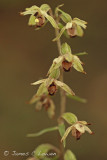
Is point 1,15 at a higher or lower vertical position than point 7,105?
higher

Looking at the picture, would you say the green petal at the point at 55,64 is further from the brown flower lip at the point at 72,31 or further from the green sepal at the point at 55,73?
the brown flower lip at the point at 72,31

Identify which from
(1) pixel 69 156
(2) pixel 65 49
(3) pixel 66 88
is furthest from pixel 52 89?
(1) pixel 69 156

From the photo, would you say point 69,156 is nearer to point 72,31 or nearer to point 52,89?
point 52,89

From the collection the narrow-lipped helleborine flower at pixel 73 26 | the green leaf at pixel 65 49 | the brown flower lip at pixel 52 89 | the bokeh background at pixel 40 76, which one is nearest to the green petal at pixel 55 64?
→ the green leaf at pixel 65 49

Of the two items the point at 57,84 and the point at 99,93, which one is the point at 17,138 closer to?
the point at 99,93

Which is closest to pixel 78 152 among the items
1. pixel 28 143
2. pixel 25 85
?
pixel 28 143

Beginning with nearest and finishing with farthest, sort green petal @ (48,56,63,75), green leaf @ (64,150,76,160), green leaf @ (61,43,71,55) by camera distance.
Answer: green petal @ (48,56,63,75), green leaf @ (61,43,71,55), green leaf @ (64,150,76,160)

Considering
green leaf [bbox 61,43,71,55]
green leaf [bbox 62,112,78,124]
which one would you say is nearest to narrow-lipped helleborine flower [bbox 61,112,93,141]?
green leaf [bbox 62,112,78,124]

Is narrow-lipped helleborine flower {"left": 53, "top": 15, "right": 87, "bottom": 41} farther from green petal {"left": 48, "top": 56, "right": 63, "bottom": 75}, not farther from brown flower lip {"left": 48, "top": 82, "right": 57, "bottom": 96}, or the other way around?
brown flower lip {"left": 48, "top": 82, "right": 57, "bottom": 96}
